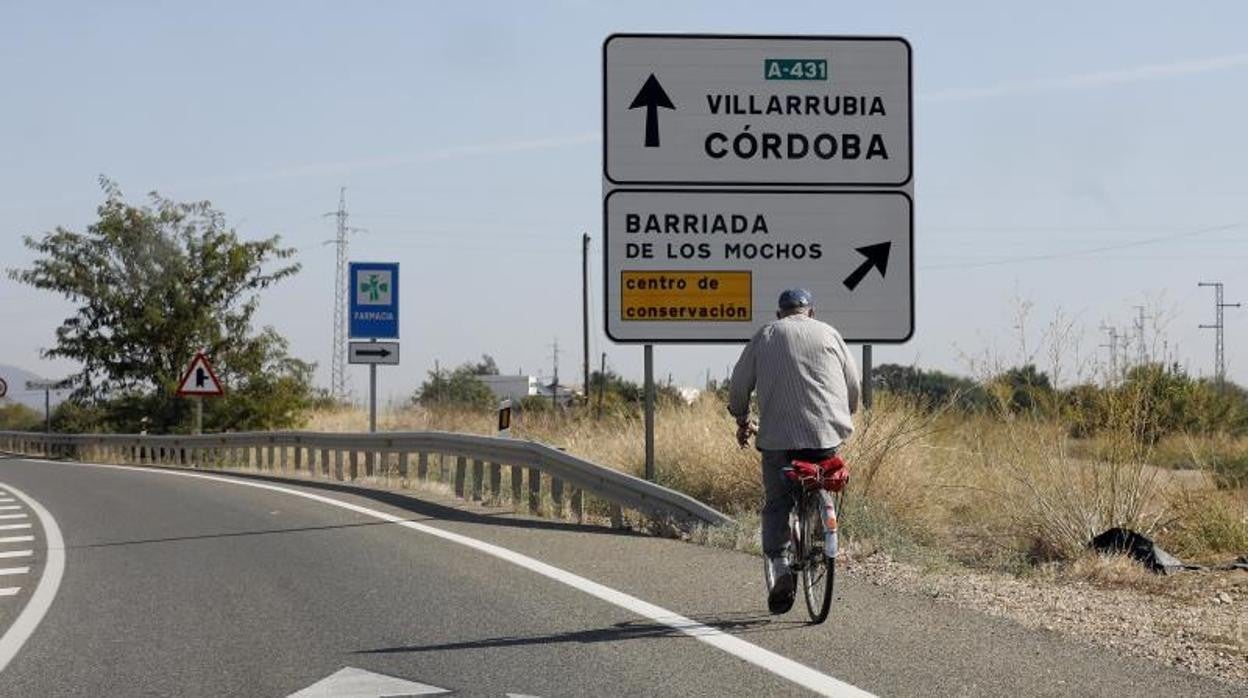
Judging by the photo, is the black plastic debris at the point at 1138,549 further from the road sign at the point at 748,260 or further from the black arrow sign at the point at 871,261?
the black arrow sign at the point at 871,261

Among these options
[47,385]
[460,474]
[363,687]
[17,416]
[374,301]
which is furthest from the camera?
[17,416]

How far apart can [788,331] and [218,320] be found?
4434 centimetres

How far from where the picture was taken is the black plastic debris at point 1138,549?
11.0 m

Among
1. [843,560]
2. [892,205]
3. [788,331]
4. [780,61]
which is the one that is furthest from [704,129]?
[788,331]

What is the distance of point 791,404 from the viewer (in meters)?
8.67

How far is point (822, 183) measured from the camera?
1580cm

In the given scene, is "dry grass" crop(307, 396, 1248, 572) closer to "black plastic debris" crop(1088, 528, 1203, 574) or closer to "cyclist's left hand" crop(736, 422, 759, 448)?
"black plastic debris" crop(1088, 528, 1203, 574)

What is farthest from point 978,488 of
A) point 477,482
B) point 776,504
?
point 477,482

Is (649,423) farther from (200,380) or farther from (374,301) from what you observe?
(200,380)

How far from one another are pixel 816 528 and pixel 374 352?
18.1 meters

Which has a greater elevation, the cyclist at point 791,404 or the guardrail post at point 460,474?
the cyclist at point 791,404

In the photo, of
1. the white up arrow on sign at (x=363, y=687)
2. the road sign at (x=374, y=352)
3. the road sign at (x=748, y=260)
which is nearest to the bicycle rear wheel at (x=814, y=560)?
the white up arrow on sign at (x=363, y=687)

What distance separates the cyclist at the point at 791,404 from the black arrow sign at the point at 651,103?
7028mm

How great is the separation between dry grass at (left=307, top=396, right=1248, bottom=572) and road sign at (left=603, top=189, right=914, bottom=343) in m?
1.11
